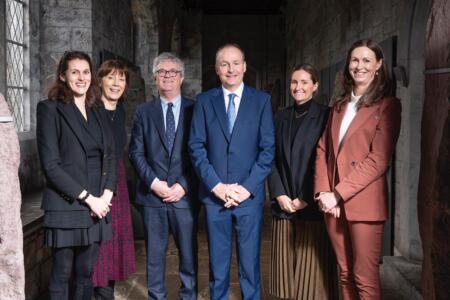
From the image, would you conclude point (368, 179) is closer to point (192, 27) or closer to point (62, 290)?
point (62, 290)

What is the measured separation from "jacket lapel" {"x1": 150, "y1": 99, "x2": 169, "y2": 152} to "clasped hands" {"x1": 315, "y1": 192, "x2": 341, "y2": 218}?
2.96 ft

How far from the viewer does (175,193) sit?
106 inches

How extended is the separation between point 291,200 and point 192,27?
36.4 feet

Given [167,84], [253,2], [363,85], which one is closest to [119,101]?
Result: [167,84]

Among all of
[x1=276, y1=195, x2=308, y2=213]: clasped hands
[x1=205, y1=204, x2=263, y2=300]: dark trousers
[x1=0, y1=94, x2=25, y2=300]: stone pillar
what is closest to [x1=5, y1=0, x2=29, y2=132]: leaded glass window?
[x1=205, y1=204, x2=263, y2=300]: dark trousers

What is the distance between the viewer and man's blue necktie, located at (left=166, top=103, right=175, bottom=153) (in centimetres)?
279

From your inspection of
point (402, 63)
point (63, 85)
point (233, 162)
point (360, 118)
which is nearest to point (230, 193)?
point (233, 162)

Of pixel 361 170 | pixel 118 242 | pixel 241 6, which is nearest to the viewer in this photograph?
pixel 361 170

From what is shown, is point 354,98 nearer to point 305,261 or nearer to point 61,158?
point 305,261

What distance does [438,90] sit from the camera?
1.39m

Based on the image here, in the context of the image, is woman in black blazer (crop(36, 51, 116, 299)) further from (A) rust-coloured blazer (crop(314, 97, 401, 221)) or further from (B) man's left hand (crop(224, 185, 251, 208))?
(A) rust-coloured blazer (crop(314, 97, 401, 221))

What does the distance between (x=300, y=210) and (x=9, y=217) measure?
170cm

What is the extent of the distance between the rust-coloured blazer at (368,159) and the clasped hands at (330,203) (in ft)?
0.11

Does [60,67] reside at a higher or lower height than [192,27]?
lower
